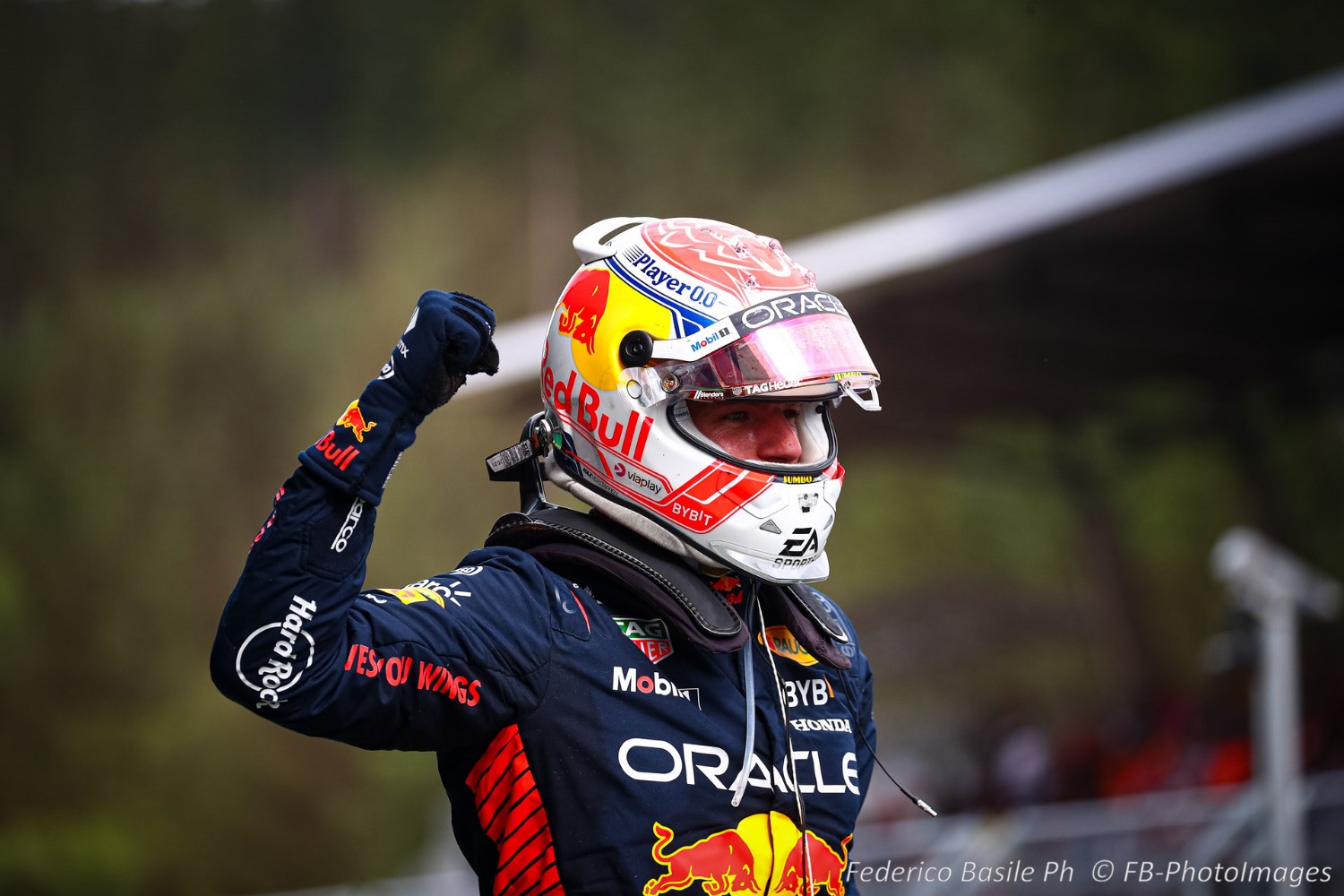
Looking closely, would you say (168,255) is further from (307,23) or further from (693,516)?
(693,516)

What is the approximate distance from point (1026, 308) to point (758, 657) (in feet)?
25.6

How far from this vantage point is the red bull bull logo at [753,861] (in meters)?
2.06

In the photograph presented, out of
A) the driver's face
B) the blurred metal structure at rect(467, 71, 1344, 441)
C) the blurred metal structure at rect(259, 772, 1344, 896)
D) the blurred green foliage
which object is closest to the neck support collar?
the driver's face

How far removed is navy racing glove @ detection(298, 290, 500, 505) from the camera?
1.86 m

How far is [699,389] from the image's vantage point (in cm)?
230

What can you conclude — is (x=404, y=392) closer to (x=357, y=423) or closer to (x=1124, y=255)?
(x=357, y=423)

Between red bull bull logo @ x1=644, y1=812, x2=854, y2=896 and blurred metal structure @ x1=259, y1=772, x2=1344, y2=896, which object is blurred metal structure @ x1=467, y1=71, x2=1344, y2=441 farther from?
red bull bull logo @ x1=644, y1=812, x2=854, y2=896

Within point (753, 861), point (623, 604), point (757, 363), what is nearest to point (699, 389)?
point (757, 363)

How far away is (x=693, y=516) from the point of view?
90.4 inches

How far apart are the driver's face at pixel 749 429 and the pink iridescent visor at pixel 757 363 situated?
0.27 ft

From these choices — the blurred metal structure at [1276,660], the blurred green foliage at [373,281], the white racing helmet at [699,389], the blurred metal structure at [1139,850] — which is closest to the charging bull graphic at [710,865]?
the white racing helmet at [699,389]

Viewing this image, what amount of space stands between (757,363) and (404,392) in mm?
593

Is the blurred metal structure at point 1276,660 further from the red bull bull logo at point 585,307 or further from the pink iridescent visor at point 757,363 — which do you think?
the red bull bull logo at point 585,307

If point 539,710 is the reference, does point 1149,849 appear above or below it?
below
